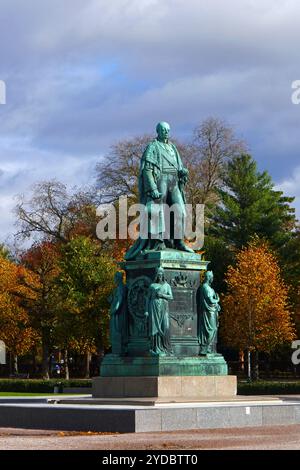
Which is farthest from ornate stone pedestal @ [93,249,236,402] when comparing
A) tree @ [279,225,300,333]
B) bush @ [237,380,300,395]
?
tree @ [279,225,300,333]

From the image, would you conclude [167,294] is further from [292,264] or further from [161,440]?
[292,264]

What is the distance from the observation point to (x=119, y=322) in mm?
27000

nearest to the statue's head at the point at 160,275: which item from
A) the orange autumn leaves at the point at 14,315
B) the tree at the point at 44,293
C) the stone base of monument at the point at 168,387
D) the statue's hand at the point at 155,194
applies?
the statue's hand at the point at 155,194

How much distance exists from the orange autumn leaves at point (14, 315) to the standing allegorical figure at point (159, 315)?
4272cm

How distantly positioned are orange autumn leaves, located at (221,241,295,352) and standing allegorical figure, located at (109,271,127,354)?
101ft

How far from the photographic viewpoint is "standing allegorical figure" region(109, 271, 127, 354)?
88.2ft

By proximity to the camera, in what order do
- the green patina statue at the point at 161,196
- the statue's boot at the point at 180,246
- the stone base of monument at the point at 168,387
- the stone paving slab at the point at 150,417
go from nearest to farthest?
the stone paving slab at the point at 150,417
the stone base of monument at the point at 168,387
the green patina statue at the point at 161,196
the statue's boot at the point at 180,246

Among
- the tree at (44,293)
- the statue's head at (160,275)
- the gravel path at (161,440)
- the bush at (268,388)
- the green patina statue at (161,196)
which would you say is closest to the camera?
the gravel path at (161,440)

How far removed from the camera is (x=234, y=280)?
192 feet

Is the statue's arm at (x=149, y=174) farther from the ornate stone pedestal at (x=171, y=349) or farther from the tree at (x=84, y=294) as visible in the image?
the tree at (x=84, y=294)

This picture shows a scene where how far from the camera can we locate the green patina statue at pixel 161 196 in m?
27.3

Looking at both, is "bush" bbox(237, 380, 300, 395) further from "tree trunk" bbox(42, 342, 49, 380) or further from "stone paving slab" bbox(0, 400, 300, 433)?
"tree trunk" bbox(42, 342, 49, 380)
